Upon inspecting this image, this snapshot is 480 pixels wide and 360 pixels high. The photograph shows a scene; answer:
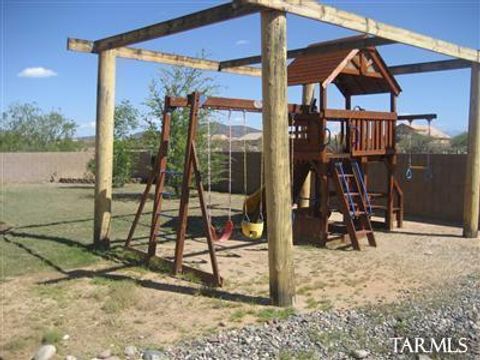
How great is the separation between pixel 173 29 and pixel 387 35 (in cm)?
302

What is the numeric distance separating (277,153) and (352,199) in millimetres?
4341

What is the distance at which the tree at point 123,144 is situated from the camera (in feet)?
67.6

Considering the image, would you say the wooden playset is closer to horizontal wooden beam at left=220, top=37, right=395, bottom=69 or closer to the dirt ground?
horizontal wooden beam at left=220, top=37, right=395, bottom=69

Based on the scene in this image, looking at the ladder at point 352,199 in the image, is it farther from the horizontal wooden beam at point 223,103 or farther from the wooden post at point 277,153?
the wooden post at point 277,153

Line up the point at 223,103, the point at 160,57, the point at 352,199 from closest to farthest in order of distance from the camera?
the point at 223,103 → the point at 352,199 → the point at 160,57

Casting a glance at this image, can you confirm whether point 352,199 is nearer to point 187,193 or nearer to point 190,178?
point 190,178

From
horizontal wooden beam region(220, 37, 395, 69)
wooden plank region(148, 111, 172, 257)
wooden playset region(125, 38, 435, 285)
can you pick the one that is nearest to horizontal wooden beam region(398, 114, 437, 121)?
wooden playset region(125, 38, 435, 285)

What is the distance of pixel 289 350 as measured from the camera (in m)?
4.71

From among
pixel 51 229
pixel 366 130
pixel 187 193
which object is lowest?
pixel 51 229

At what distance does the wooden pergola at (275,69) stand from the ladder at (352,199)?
6.81 ft

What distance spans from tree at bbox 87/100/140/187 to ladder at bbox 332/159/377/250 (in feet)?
39.2

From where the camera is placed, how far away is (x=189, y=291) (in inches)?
261

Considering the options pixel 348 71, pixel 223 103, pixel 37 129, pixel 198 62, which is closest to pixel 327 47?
pixel 348 71

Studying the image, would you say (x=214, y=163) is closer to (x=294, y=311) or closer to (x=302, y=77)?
(x=302, y=77)
